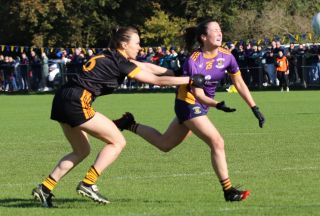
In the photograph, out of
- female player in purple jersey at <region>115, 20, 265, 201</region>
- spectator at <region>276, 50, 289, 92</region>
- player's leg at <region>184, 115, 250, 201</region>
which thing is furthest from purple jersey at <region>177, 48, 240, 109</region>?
spectator at <region>276, 50, 289, 92</region>

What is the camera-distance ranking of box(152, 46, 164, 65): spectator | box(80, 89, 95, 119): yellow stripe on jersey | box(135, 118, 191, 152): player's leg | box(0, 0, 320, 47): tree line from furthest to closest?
box(0, 0, 320, 47): tree line, box(152, 46, 164, 65): spectator, box(135, 118, 191, 152): player's leg, box(80, 89, 95, 119): yellow stripe on jersey

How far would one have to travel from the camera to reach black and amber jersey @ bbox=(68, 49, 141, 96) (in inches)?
358

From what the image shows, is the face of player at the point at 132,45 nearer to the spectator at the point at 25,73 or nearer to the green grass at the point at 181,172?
the green grass at the point at 181,172

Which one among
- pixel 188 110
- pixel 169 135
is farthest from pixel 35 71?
pixel 188 110

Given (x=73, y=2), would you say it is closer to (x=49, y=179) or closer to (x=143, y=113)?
(x=143, y=113)

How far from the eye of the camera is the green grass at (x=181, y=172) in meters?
9.09

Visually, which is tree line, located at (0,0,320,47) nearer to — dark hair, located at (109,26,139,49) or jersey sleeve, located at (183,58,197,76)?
jersey sleeve, located at (183,58,197,76)

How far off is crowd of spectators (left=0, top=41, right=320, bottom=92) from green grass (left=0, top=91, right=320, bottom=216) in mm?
14807

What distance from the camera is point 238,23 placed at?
2207 inches

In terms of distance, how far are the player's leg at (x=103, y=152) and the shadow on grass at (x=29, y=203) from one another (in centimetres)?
37

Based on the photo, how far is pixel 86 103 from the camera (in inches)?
360

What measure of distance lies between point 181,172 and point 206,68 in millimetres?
2725

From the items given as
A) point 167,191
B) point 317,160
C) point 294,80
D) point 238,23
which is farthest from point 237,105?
point 238,23

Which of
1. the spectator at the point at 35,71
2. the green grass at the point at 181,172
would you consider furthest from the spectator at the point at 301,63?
the green grass at the point at 181,172
